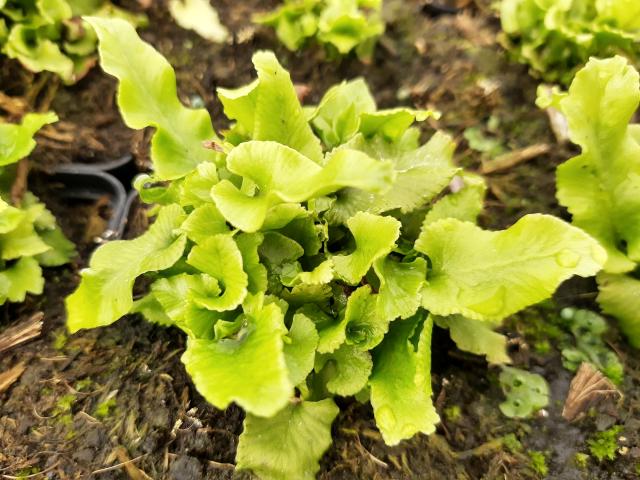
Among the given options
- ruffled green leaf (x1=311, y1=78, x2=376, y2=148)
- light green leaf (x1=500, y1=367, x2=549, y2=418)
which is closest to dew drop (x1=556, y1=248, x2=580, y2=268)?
light green leaf (x1=500, y1=367, x2=549, y2=418)

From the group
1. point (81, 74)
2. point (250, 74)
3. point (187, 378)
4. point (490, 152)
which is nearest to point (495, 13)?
point (490, 152)

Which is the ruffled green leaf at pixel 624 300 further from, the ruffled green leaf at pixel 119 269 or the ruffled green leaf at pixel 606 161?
the ruffled green leaf at pixel 119 269

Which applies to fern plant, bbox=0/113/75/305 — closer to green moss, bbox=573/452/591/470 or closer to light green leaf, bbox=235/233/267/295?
light green leaf, bbox=235/233/267/295

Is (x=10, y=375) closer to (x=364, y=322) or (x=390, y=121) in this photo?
(x=364, y=322)

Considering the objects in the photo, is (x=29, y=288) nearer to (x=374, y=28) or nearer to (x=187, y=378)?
(x=187, y=378)

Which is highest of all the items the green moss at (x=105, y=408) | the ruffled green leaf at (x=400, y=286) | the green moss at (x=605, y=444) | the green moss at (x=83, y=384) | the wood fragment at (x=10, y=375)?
the ruffled green leaf at (x=400, y=286)

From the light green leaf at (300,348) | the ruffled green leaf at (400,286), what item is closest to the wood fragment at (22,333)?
the light green leaf at (300,348)
